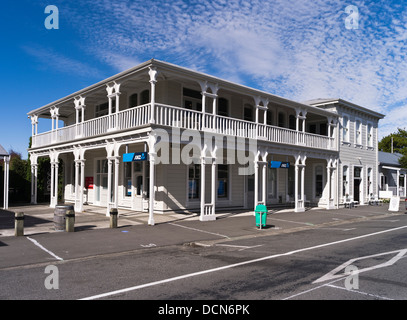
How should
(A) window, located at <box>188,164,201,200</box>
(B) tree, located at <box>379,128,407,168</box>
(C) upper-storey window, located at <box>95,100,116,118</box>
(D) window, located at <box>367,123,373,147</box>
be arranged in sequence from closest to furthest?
1. (A) window, located at <box>188,164,201,200</box>
2. (C) upper-storey window, located at <box>95,100,116,118</box>
3. (D) window, located at <box>367,123,373,147</box>
4. (B) tree, located at <box>379,128,407,168</box>

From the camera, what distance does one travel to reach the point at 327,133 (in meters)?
26.2

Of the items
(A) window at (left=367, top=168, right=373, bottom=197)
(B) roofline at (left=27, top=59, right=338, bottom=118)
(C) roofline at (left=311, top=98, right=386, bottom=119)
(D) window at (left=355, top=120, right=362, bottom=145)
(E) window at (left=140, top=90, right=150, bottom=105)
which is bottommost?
(A) window at (left=367, top=168, right=373, bottom=197)

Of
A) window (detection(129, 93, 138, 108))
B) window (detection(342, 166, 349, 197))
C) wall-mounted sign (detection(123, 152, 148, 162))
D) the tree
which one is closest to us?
wall-mounted sign (detection(123, 152, 148, 162))

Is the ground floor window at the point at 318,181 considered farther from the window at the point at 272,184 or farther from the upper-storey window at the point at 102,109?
the upper-storey window at the point at 102,109

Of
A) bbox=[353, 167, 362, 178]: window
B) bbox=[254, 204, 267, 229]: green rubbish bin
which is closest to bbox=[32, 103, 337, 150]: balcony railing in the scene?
bbox=[254, 204, 267, 229]: green rubbish bin

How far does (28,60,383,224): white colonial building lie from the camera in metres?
16.0

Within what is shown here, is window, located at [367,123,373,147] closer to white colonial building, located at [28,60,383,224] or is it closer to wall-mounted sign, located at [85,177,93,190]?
white colonial building, located at [28,60,383,224]

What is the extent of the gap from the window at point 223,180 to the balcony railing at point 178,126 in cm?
303

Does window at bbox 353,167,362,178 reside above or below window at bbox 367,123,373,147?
below

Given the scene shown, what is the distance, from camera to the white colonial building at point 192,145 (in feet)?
52.4

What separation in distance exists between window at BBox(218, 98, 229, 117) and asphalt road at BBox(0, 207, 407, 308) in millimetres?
8997

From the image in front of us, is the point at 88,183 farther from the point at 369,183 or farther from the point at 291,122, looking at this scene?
the point at 369,183
